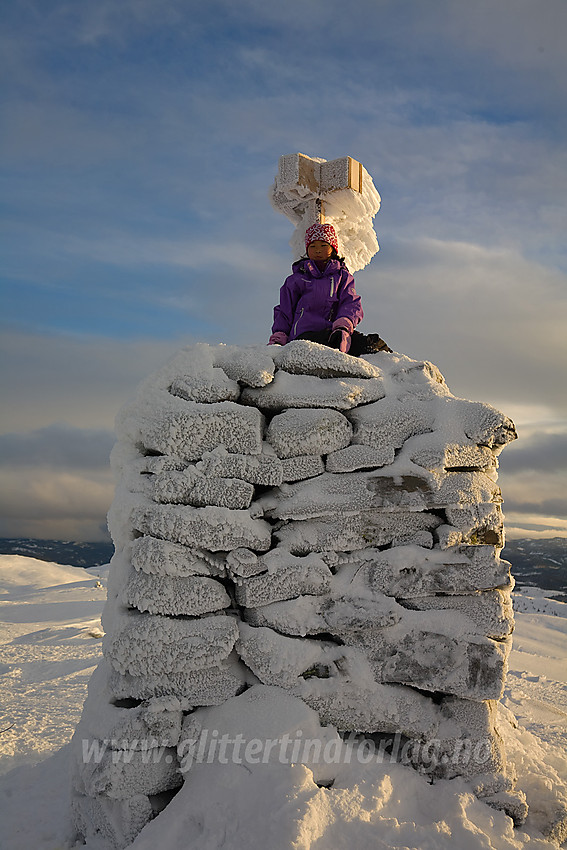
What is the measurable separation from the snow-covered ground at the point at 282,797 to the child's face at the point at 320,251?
403cm

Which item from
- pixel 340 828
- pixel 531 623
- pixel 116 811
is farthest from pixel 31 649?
pixel 531 623

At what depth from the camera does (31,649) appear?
6.70 m

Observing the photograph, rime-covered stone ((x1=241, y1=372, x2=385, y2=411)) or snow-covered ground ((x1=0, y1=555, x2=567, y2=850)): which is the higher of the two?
rime-covered stone ((x1=241, y1=372, x2=385, y2=411))

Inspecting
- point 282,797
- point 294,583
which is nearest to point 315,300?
point 294,583

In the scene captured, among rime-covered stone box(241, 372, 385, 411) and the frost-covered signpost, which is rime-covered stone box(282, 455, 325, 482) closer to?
the frost-covered signpost

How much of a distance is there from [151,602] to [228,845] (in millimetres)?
1067

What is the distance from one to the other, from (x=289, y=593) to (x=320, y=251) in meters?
3.44

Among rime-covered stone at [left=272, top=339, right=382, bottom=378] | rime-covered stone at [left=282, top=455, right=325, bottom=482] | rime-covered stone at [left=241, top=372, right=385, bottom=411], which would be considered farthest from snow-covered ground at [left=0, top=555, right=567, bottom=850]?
rime-covered stone at [left=272, top=339, right=382, bottom=378]

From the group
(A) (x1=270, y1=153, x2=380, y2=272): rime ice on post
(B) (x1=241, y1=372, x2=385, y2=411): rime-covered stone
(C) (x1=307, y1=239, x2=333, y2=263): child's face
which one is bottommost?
(B) (x1=241, y1=372, x2=385, y2=411): rime-covered stone

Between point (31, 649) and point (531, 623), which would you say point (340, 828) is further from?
point (531, 623)

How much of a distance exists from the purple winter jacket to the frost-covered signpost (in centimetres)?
168

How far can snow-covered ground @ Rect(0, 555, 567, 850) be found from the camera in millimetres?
2314

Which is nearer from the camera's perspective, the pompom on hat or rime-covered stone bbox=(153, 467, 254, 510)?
rime-covered stone bbox=(153, 467, 254, 510)

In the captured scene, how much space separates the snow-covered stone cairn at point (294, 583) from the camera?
2.79 metres
